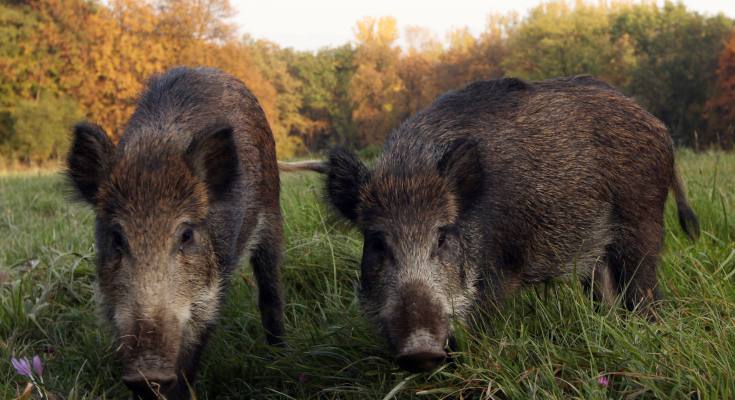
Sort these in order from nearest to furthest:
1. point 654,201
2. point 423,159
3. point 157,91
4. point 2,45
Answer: point 423,159, point 654,201, point 157,91, point 2,45

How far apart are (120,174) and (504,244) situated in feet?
5.67

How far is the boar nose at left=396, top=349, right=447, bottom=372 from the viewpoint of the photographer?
2473 mm

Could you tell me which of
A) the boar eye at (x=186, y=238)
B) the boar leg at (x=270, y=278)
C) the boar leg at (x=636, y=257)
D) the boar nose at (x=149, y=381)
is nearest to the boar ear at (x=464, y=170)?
the boar leg at (x=636, y=257)

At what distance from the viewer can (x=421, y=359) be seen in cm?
249

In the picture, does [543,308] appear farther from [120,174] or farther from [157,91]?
[157,91]

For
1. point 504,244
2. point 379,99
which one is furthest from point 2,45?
point 504,244

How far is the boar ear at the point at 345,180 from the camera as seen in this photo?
129 inches

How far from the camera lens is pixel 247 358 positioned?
3445 mm

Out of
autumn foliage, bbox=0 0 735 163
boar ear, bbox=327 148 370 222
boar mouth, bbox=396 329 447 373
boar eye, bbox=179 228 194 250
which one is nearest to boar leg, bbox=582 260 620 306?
boar ear, bbox=327 148 370 222

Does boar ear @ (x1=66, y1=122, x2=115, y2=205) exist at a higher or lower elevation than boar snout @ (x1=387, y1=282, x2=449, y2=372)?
higher

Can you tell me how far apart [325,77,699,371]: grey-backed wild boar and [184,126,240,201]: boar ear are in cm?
45

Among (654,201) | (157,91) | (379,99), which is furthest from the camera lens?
(379,99)

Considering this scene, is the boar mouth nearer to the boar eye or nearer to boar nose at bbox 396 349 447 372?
boar nose at bbox 396 349 447 372

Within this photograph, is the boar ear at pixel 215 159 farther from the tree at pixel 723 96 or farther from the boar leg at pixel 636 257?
the tree at pixel 723 96
